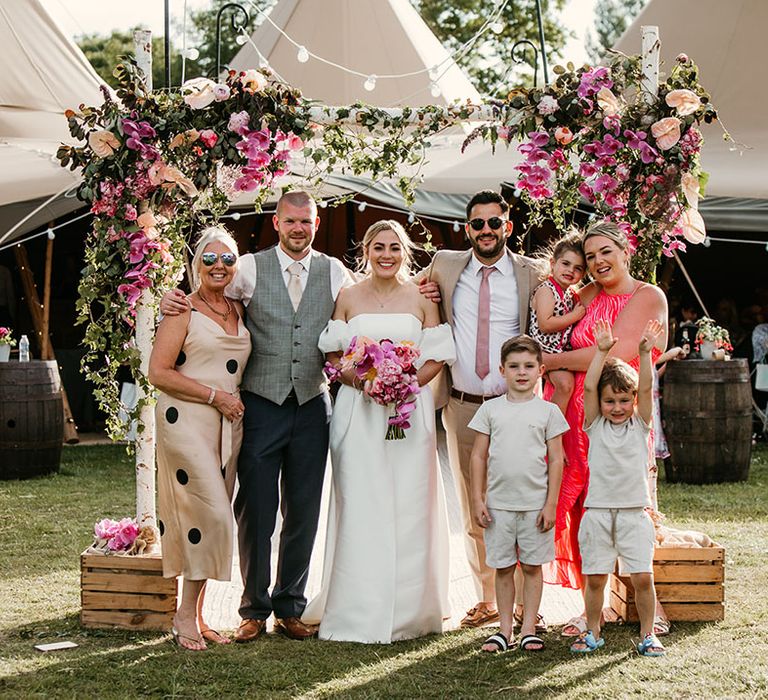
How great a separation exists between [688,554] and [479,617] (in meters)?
1.00

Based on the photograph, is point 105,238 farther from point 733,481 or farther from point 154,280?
point 733,481

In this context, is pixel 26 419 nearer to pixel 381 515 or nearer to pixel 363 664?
pixel 381 515

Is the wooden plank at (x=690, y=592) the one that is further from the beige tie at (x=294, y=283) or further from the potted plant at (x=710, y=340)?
the potted plant at (x=710, y=340)

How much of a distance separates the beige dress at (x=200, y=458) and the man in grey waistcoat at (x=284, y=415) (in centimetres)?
13

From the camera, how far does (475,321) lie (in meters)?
5.14

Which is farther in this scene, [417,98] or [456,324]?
[417,98]

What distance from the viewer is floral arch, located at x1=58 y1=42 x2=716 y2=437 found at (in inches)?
202

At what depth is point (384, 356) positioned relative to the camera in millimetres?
4777

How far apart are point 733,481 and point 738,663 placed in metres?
4.80

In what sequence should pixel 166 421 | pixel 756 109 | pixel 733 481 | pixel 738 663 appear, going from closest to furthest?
pixel 738 663
pixel 166 421
pixel 733 481
pixel 756 109

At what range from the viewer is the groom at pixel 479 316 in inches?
200

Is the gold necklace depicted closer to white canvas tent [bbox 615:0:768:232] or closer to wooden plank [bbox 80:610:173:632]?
wooden plank [bbox 80:610:173:632]

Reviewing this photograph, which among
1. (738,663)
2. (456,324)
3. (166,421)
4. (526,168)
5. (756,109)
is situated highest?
(756,109)

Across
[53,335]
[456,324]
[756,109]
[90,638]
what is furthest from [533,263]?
[53,335]
